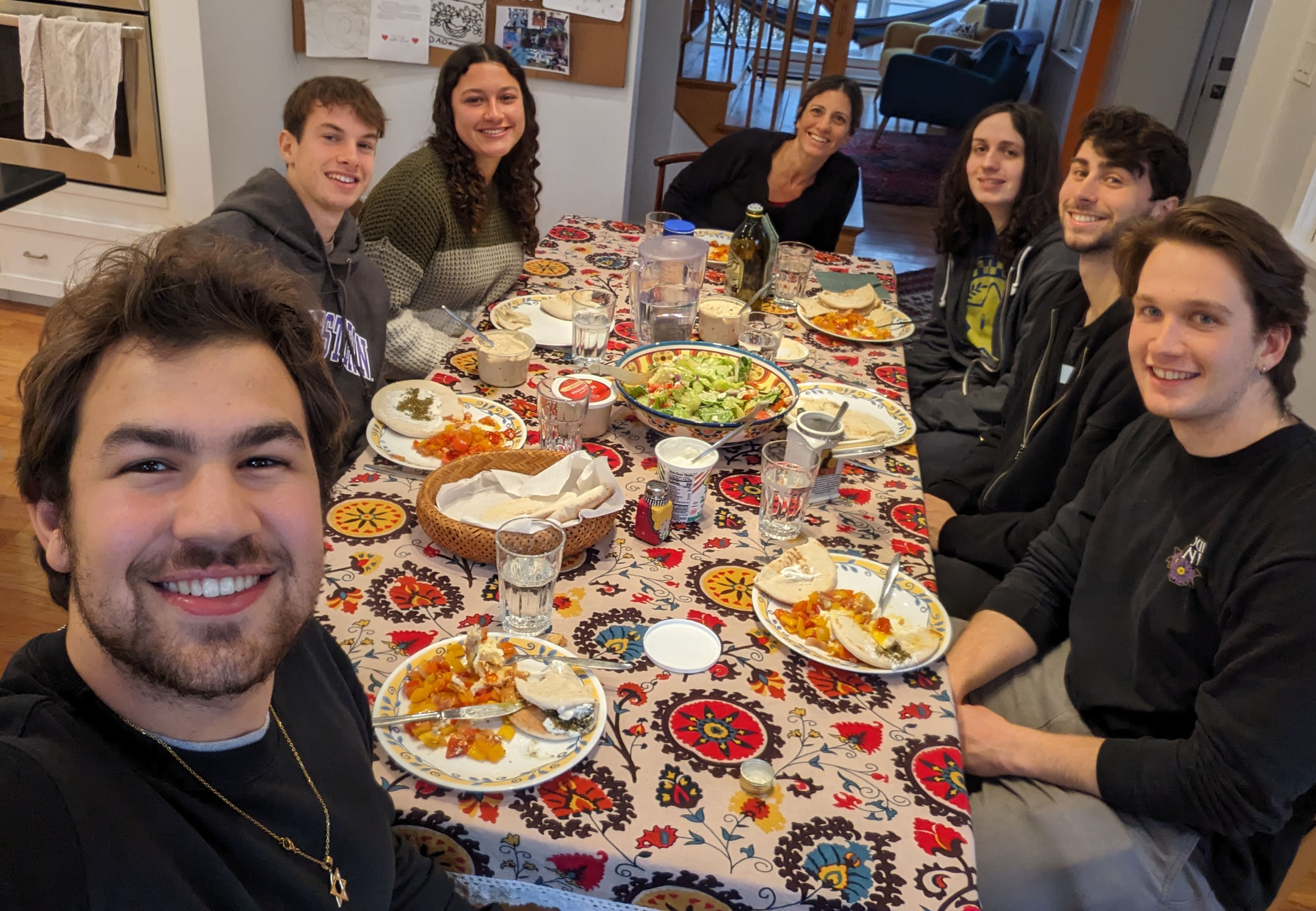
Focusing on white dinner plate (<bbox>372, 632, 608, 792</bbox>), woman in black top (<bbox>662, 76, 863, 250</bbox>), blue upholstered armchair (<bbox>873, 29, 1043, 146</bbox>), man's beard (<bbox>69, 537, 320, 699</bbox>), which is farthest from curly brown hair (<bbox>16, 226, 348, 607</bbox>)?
blue upholstered armchair (<bbox>873, 29, 1043, 146</bbox>)

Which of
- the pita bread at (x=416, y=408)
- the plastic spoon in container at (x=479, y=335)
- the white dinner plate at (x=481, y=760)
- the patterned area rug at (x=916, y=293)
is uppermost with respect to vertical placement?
the plastic spoon in container at (x=479, y=335)

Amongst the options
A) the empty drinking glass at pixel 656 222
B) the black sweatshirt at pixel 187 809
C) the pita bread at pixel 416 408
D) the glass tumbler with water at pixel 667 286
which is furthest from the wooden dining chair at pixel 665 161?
the black sweatshirt at pixel 187 809

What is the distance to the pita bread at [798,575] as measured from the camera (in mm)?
1421

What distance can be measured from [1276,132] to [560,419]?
3.12 m

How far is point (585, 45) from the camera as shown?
153 inches

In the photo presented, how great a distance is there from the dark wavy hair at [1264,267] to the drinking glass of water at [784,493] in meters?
0.68

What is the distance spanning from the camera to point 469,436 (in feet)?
5.75

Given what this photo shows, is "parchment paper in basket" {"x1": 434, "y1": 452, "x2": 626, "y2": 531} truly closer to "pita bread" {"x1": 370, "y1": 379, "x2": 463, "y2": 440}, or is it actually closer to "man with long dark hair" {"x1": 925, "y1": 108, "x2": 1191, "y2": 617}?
"pita bread" {"x1": 370, "y1": 379, "x2": 463, "y2": 440}

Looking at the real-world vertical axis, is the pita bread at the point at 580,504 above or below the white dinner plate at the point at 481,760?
above

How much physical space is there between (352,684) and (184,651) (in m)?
0.31

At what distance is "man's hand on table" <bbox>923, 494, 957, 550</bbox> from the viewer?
2.12 m

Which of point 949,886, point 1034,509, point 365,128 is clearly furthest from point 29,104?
point 949,886

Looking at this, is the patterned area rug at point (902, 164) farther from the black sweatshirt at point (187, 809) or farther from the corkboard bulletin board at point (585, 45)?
the black sweatshirt at point (187, 809)

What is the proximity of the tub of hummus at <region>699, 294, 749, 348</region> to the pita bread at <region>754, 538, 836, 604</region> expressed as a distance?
0.87 metres
